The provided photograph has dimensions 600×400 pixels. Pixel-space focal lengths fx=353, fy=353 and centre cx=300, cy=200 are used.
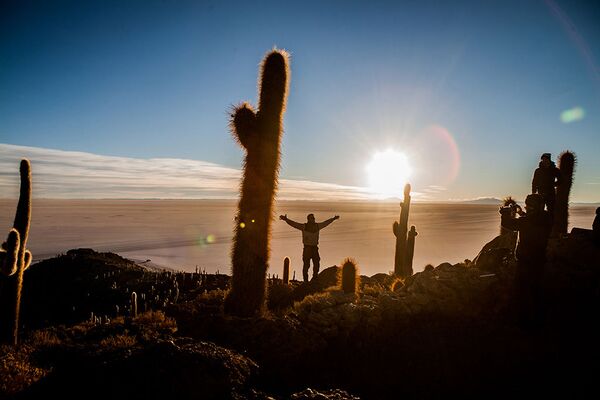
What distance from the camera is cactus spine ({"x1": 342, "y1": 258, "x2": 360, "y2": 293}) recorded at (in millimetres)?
9359

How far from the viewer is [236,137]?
833 cm

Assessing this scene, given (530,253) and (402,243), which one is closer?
(530,253)

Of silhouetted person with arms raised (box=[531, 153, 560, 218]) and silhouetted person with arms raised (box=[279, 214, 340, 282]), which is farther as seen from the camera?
silhouetted person with arms raised (box=[279, 214, 340, 282])

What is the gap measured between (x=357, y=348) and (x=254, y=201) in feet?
12.5

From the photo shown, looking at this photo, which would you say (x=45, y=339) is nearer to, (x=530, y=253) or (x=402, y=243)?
(x=530, y=253)

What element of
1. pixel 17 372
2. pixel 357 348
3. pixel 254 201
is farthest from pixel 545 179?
pixel 17 372

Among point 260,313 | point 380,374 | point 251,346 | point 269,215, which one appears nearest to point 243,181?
point 269,215

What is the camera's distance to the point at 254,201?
8.12 metres

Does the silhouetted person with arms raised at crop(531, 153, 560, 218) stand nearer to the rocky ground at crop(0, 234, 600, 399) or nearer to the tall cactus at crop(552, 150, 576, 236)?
the rocky ground at crop(0, 234, 600, 399)

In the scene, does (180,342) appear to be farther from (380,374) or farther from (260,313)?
(260,313)

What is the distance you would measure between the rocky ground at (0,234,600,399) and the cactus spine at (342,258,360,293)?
92cm

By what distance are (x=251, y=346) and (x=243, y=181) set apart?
12.5 feet

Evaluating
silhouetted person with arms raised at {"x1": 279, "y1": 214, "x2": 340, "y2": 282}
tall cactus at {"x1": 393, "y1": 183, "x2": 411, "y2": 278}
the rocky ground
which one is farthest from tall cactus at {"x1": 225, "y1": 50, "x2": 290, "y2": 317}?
tall cactus at {"x1": 393, "y1": 183, "x2": 411, "y2": 278}

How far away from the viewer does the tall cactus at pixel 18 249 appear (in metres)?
7.04
